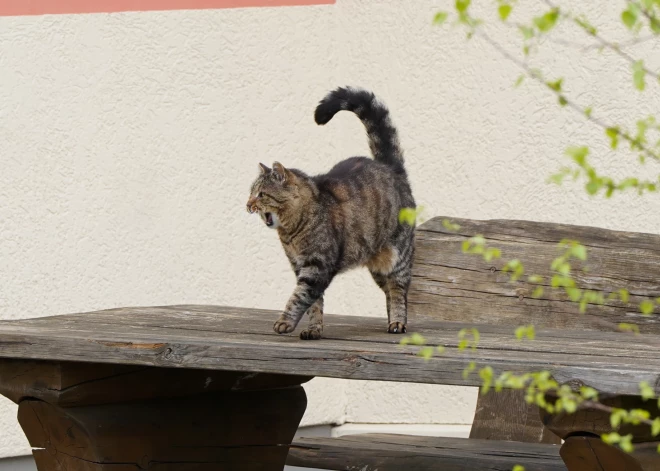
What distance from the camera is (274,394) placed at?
3273mm

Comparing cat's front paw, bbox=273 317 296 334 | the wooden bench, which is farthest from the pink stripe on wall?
cat's front paw, bbox=273 317 296 334

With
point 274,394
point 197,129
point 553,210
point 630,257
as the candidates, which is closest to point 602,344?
point 630,257

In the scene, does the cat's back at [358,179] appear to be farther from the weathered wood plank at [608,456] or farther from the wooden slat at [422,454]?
the weathered wood plank at [608,456]

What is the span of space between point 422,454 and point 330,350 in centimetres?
116

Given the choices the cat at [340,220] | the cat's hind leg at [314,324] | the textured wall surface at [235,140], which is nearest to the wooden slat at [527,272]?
the cat at [340,220]

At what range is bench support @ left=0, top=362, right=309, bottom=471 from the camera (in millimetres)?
2674

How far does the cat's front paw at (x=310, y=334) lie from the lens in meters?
2.60

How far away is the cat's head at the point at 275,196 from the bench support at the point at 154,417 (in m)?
0.52

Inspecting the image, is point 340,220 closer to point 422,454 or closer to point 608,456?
point 422,454

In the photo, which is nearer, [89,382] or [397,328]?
[89,382]

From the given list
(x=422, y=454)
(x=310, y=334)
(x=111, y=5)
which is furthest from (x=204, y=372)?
(x=111, y=5)

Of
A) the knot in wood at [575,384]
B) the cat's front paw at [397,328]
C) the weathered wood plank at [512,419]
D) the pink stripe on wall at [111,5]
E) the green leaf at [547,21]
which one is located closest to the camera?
the green leaf at [547,21]

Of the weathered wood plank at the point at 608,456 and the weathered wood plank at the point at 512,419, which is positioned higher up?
the weathered wood plank at the point at 608,456

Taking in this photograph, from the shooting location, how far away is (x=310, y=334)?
2.61 m
